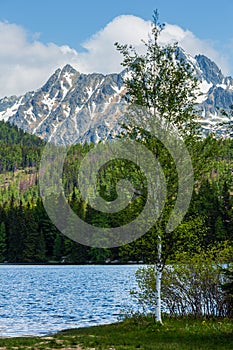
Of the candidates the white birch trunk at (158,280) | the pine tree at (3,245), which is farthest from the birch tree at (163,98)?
the pine tree at (3,245)

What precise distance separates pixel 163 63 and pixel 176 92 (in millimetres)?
1738

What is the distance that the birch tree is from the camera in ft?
88.8

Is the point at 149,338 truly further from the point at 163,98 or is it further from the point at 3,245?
the point at 3,245

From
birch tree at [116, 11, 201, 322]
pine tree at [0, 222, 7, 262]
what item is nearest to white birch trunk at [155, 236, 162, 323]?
birch tree at [116, 11, 201, 322]

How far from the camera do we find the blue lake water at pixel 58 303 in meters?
35.3

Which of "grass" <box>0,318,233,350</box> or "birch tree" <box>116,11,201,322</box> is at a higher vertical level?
"birch tree" <box>116,11,201,322</box>

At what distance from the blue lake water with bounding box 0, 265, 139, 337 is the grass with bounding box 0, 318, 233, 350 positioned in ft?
20.9

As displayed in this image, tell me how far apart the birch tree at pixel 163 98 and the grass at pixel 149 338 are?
277cm

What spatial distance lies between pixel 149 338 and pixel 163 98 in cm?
1215

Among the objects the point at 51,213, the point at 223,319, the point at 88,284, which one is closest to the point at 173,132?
the point at 223,319

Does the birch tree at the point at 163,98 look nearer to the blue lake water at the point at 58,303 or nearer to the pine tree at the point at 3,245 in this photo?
the blue lake water at the point at 58,303

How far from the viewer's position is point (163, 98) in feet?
92.2

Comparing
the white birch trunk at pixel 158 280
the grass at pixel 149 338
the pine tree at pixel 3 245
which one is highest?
the pine tree at pixel 3 245

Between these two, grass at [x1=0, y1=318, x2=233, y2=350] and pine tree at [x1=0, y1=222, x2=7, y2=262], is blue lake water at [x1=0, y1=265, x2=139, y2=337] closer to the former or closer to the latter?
grass at [x1=0, y1=318, x2=233, y2=350]
